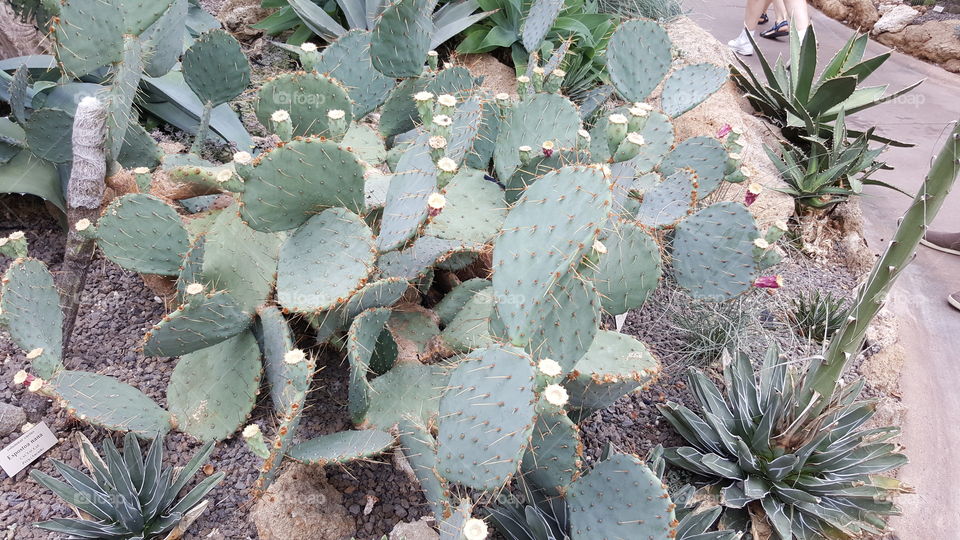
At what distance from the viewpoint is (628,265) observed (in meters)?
1.85

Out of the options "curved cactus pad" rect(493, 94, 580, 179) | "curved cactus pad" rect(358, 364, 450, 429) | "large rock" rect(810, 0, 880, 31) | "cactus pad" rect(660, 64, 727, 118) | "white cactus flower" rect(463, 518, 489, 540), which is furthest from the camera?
"large rock" rect(810, 0, 880, 31)

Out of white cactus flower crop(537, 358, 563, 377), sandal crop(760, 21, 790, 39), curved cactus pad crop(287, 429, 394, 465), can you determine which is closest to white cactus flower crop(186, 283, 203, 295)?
curved cactus pad crop(287, 429, 394, 465)

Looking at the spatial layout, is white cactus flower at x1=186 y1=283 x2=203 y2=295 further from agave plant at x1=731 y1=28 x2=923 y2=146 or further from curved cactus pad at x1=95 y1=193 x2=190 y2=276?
agave plant at x1=731 y1=28 x2=923 y2=146

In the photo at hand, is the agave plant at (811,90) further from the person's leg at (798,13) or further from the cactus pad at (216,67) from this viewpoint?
the cactus pad at (216,67)

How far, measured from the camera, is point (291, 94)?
2062 mm

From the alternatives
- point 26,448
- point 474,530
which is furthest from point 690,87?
point 26,448

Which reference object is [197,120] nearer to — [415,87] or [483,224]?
[415,87]

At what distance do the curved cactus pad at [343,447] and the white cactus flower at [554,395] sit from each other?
591 mm

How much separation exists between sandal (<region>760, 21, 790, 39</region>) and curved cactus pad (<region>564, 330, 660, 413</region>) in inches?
227

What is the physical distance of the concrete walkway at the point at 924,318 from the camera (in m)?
2.25

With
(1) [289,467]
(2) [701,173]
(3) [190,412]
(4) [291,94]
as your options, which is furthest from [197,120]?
(2) [701,173]

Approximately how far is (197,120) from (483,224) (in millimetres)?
1928

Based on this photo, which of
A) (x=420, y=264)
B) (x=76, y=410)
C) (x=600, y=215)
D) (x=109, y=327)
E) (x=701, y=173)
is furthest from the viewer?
(x=701, y=173)

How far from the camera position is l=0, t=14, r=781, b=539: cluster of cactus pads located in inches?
50.4
